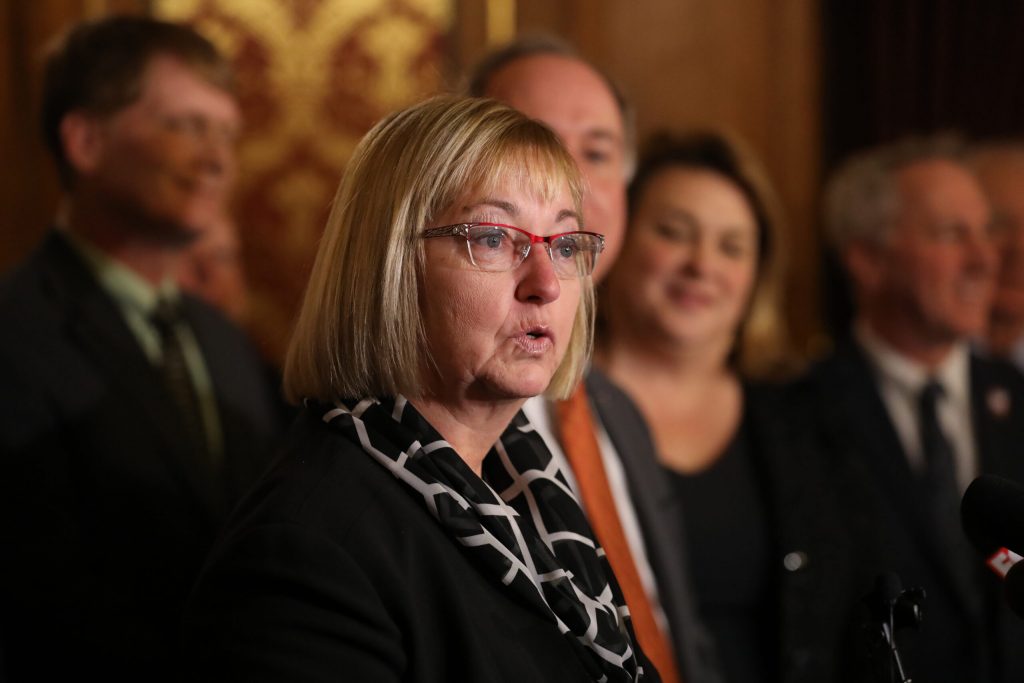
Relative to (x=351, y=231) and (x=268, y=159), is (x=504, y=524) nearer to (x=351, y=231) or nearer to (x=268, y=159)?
(x=351, y=231)

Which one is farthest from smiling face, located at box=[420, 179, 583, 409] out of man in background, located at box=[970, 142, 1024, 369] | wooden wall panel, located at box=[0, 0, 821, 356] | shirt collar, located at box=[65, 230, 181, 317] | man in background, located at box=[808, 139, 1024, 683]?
man in background, located at box=[970, 142, 1024, 369]

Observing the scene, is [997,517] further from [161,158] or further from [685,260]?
[161,158]

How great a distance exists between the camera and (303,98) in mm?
4754

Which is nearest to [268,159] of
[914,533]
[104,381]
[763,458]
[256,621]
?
[104,381]

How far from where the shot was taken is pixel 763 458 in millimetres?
3096

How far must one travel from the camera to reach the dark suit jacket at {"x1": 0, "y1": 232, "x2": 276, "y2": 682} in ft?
8.05

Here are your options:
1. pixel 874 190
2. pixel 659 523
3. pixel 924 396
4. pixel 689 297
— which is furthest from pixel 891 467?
pixel 874 190

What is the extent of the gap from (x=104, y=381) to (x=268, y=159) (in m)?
2.22

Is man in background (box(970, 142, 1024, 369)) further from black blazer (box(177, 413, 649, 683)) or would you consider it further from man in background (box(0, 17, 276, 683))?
black blazer (box(177, 413, 649, 683))

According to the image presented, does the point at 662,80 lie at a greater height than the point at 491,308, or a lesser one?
greater

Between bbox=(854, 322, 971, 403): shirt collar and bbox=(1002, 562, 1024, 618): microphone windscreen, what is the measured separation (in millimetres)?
2085

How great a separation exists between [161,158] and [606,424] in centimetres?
134

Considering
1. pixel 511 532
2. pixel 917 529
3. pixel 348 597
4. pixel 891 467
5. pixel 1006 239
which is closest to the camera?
pixel 348 597

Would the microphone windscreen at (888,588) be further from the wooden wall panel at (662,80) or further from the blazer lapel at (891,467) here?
the wooden wall panel at (662,80)
